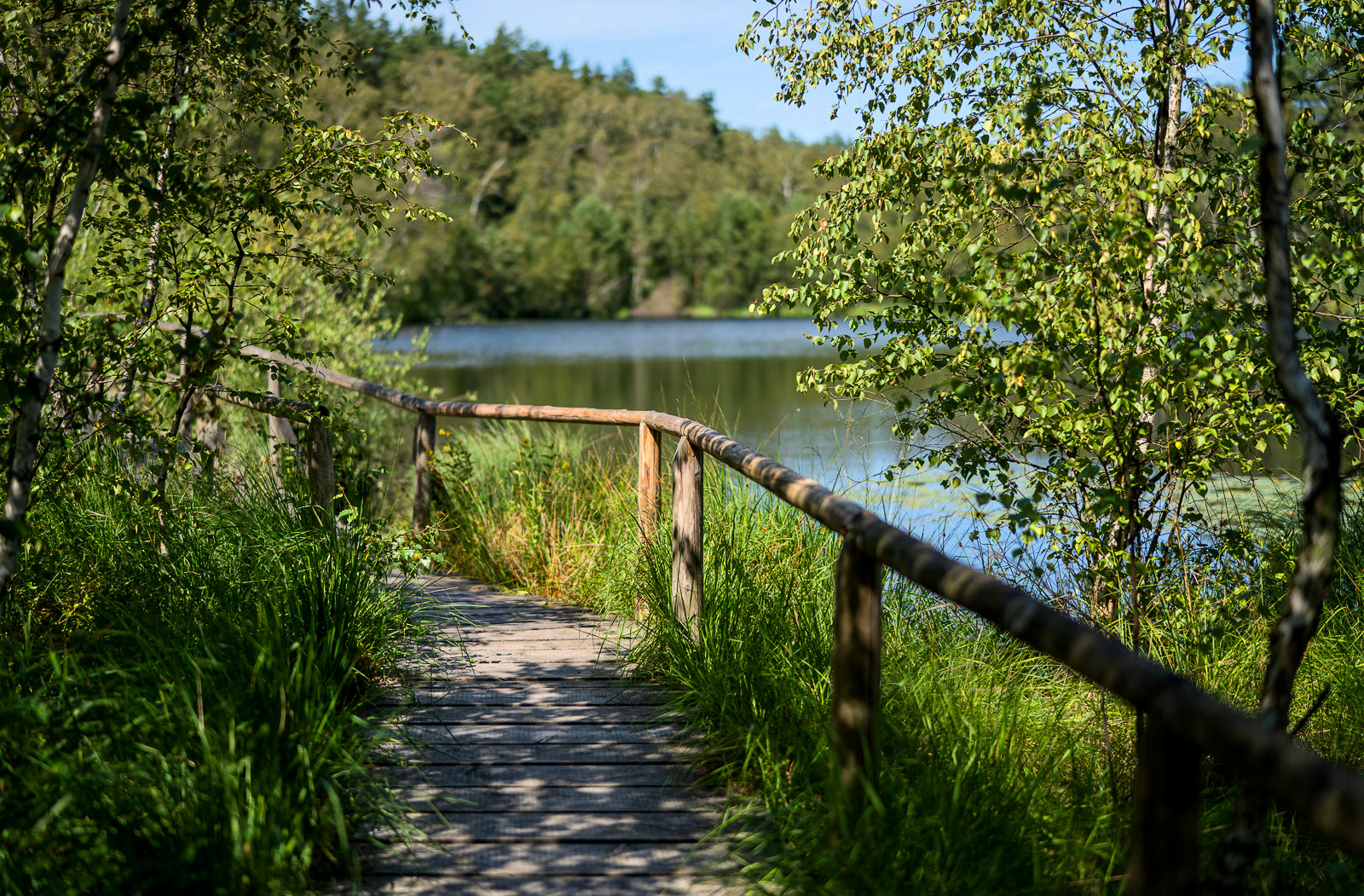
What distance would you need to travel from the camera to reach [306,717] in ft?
9.16

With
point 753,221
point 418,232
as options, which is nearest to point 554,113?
point 753,221

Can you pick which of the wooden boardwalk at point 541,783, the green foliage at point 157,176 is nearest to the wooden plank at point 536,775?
the wooden boardwalk at point 541,783

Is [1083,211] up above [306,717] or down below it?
above

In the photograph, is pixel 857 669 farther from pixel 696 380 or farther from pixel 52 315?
pixel 696 380

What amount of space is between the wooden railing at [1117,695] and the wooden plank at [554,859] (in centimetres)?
45

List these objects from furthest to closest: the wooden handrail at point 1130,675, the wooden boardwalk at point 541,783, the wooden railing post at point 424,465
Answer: the wooden railing post at point 424,465, the wooden boardwalk at point 541,783, the wooden handrail at point 1130,675

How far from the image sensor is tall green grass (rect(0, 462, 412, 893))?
226cm

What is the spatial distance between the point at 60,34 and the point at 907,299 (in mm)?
3727

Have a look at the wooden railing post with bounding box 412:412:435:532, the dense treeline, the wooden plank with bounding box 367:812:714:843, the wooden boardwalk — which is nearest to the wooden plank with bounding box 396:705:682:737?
the wooden boardwalk

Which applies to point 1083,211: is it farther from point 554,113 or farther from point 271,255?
point 554,113

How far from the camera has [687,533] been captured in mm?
3992

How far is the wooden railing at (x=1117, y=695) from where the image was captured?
4.54 feet

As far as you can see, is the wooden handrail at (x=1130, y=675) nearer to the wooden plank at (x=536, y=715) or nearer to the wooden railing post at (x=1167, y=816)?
the wooden railing post at (x=1167, y=816)

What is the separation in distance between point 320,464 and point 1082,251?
3098 millimetres
